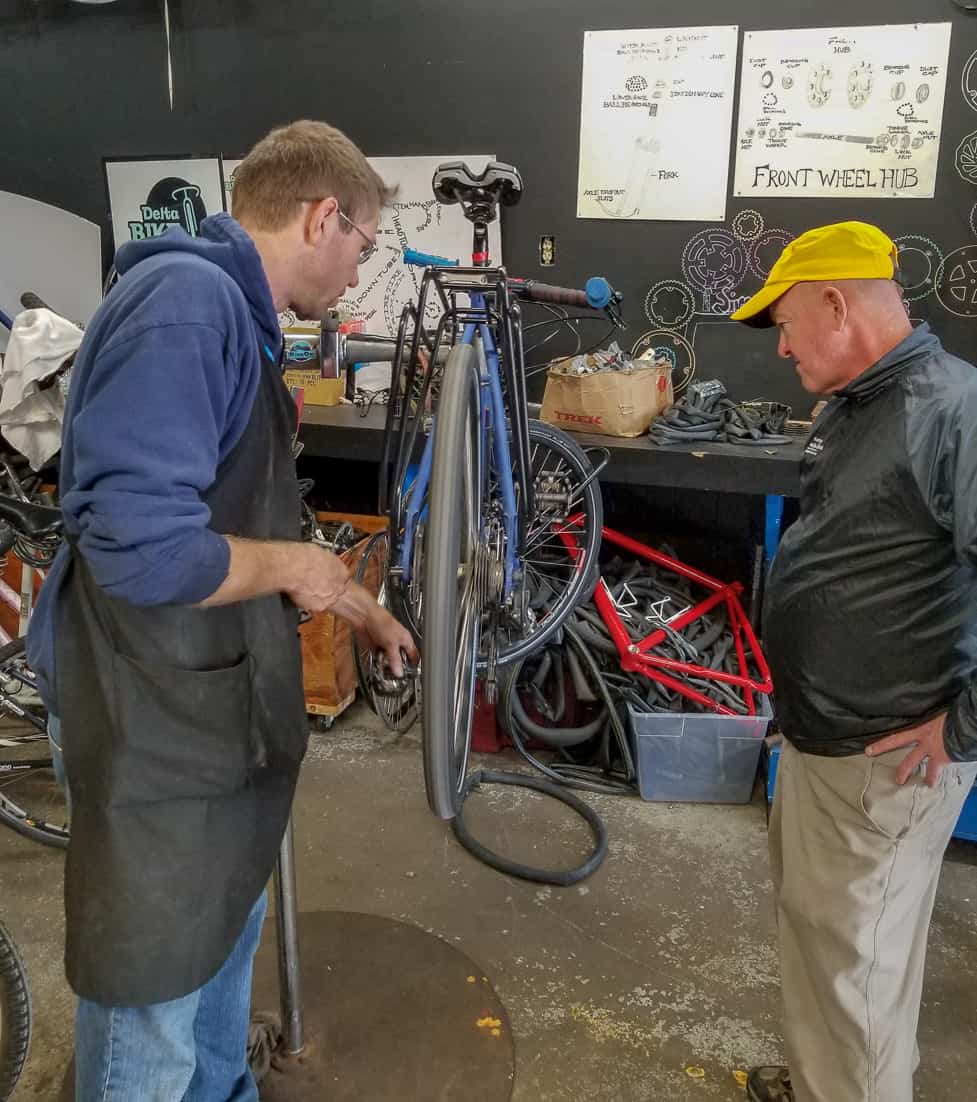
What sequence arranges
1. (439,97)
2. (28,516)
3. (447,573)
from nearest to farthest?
1. (447,573)
2. (28,516)
3. (439,97)

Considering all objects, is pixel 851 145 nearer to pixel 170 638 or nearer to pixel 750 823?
pixel 750 823

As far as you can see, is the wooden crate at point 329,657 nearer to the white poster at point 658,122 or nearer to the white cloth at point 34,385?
the white cloth at point 34,385

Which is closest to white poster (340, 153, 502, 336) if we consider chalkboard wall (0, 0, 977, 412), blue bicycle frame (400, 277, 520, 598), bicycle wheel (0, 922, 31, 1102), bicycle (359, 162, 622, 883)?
chalkboard wall (0, 0, 977, 412)

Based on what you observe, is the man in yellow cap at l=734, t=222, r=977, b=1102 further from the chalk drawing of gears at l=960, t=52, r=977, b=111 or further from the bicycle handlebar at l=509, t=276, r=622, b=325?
the chalk drawing of gears at l=960, t=52, r=977, b=111

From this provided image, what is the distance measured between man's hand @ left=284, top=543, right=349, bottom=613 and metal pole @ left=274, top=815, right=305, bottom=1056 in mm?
515

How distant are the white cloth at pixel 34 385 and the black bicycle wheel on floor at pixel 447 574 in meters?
1.61

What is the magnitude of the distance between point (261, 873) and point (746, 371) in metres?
2.55

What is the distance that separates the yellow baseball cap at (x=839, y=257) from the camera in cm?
145

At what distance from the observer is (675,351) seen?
3311 millimetres

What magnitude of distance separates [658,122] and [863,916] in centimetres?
263

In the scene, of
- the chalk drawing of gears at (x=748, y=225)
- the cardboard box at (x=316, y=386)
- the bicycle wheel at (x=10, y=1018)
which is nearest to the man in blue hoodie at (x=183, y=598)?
the bicycle wheel at (x=10, y=1018)

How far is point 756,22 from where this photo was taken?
117 inches

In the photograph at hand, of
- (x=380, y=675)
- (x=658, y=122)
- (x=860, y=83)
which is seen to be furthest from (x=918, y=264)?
(x=380, y=675)

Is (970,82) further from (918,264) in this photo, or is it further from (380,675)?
(380,675)
